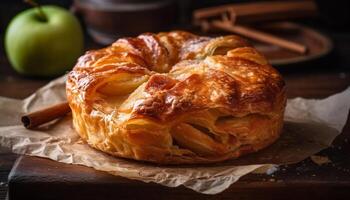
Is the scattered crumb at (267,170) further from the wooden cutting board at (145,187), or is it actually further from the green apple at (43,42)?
the green apple at (43,42)

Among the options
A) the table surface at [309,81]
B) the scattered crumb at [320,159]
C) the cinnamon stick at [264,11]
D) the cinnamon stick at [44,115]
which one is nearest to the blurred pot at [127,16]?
the cinnamon stick at [264,11]

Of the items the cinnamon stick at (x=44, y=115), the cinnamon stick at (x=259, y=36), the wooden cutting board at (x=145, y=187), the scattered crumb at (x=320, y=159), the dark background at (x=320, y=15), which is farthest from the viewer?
the dark background at (x=320, y=15)

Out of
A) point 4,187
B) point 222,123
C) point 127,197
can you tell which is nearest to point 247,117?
point 222,123

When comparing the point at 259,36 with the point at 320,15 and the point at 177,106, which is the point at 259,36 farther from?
the point at 177,106

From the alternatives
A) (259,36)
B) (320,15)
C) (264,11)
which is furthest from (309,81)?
(320,15)

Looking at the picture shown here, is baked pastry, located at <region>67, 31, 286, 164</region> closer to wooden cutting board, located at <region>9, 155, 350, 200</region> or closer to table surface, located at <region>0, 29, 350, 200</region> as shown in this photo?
wooden cutting board, located at <region>9, 155, 350, 200</region>

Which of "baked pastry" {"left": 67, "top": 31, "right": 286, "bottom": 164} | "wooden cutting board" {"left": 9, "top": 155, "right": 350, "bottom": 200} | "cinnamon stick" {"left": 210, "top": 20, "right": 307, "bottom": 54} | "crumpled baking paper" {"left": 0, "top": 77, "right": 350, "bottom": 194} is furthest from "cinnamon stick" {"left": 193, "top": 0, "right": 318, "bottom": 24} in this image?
"wooden cutting board" {"left": 9, "top": 155, "right": 350, "bottom": 200}

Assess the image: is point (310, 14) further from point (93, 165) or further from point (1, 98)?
point (93, 165)
